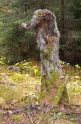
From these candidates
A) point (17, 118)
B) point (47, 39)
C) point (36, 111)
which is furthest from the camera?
point (47, 39)

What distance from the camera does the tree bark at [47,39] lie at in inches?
204

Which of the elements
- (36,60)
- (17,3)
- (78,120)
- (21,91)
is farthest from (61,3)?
(78,120)

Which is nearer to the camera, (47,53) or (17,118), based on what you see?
(17,118)

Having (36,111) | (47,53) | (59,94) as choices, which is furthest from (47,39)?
(36,111)

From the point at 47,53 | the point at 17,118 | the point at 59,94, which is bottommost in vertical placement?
the point at 17,118

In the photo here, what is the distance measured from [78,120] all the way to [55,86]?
0.83 metres

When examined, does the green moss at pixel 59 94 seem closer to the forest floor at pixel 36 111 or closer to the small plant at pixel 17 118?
the forest floor at pixel 36 111

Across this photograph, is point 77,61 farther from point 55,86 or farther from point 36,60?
point 55,86

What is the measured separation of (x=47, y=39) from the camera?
5.25 meters

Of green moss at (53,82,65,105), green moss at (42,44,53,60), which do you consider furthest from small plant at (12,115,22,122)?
green moss at (42,44,53,60)

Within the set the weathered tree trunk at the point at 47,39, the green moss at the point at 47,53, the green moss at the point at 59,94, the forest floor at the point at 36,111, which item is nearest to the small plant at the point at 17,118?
the forest floor at the point at 36,111

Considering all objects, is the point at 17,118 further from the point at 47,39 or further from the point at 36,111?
the point at 47,39

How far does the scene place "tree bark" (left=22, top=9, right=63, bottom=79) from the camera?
519 centimetres

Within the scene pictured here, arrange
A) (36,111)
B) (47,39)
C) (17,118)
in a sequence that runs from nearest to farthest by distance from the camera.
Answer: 1. (17,118)
2. (36,111)
3. (47,39)
